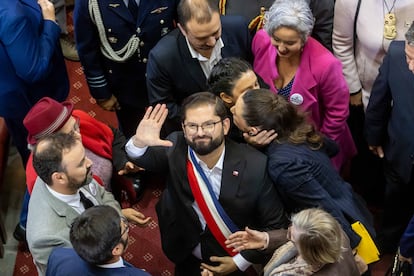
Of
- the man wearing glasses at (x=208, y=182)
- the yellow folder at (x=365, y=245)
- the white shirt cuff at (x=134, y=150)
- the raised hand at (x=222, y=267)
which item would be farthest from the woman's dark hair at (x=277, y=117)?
the raised hand at (x=222, y=267)

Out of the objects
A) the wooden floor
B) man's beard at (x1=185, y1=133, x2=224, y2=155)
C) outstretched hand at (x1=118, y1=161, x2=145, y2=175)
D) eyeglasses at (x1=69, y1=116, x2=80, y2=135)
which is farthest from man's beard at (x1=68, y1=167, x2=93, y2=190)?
the wooden floor

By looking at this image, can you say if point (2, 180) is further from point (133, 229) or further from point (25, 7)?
point (25, 7)

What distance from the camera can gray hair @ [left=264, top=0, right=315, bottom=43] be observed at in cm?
294

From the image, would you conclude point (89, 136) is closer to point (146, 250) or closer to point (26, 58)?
point (26, 58)

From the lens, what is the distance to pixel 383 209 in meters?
3.79

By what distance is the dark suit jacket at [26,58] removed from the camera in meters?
3.09

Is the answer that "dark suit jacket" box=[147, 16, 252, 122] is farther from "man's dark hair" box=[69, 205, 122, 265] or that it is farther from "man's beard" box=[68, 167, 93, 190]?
"man's dark hair" box=[69, 205, 122, 265]

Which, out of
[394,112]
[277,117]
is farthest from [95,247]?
[394,112]

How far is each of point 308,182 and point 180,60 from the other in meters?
0.93

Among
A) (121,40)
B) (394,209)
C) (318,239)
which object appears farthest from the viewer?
(394,209)

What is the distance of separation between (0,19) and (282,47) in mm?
1302

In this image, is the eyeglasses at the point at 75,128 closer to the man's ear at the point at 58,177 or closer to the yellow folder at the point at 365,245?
the man's ear at the point at 58,177

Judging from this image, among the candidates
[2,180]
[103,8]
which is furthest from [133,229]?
[103,8]

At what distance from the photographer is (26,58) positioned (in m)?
3.17
